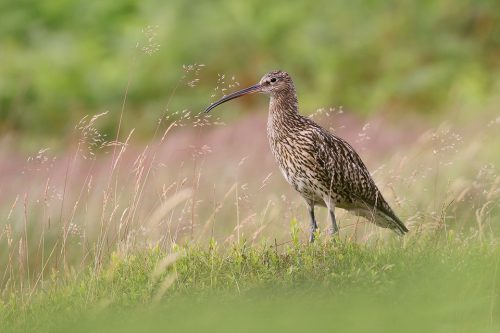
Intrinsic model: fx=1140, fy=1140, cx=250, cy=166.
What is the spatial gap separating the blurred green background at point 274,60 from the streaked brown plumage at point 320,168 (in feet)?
19.4

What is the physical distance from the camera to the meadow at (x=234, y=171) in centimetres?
555

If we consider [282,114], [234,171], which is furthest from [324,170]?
[234,171]

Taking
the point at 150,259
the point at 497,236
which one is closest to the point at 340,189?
the point at 497,236

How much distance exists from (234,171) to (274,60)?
17.2ft

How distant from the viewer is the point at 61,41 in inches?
621

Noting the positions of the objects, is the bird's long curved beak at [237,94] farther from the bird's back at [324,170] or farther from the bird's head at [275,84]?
the bird's back at [324,170]

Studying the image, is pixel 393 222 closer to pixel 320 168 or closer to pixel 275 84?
pixel 320 168

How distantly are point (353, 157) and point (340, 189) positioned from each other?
291 millimetres

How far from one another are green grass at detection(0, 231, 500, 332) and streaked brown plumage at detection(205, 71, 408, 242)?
3.28 feet

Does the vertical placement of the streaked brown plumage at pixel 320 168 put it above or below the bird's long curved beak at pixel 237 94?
below

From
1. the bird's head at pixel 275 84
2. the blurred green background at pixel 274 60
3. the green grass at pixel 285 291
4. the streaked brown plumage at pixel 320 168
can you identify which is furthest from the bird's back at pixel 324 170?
the blurred green background at pixel 274 60

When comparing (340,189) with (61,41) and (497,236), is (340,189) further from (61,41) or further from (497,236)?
→ (61,41)

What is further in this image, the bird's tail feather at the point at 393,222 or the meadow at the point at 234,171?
the bird's tail feather at the point at 393,222

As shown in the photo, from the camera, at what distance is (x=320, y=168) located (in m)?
7.56
